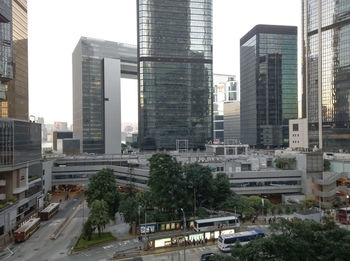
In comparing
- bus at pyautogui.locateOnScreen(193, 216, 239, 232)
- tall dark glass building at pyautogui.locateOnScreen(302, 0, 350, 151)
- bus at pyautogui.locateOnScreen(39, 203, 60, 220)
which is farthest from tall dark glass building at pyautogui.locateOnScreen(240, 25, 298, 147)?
bus at pyautogui.locateOnScreen(39, 203, 60, 220)

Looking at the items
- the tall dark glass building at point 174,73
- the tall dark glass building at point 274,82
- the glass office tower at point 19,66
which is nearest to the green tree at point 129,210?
the glass office tower at point 19,66

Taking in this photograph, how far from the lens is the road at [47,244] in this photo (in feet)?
132

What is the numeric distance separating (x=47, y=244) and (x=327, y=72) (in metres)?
122

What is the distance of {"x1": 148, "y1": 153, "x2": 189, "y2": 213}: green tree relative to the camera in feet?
163

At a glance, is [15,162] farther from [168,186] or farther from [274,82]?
[274,82]

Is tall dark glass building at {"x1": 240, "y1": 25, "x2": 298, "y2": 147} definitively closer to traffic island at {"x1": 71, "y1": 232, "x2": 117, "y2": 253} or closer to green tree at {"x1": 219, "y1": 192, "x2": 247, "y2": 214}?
green tree at {"x1": 219, "y1": 192, "x2": 247, "y2": 214}

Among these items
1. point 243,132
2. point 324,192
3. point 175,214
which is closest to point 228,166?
point 324,192

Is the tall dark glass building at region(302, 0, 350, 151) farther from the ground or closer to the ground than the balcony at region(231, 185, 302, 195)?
farther from the ground

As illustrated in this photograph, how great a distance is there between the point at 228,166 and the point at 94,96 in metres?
110

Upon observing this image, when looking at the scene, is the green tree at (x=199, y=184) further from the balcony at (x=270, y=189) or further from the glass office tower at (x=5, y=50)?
the glass office tower at (x=5, y=50)

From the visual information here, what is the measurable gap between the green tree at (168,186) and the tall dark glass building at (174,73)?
268ft

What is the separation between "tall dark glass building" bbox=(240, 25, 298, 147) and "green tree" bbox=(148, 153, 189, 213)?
132m

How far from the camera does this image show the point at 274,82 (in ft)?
555

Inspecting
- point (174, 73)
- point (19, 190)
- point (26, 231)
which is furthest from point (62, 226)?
point (174, 73)
